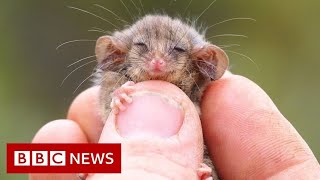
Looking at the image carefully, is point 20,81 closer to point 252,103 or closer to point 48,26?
point 48,26

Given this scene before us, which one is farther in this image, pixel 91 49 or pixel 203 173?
pixel 91 49

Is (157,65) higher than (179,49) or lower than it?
lower

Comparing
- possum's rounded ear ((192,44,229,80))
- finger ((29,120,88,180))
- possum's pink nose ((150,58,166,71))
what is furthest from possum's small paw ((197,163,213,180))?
finger ((29,120,88,180))

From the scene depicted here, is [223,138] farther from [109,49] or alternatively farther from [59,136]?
[59,136]

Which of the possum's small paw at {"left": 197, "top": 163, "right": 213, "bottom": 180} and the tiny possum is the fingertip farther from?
the possum's small paw at {"left": 197, "top": 163, "right": 213, "bottom": 180}

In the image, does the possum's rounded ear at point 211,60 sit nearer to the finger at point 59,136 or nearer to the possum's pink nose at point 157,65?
the possum's pink nose at point 157,65

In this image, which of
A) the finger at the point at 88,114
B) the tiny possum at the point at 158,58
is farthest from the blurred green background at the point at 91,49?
the tiny possum at the point at 158,58

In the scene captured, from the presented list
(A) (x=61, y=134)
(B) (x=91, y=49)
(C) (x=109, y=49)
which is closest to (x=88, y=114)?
(A) (x=61, y=134)
